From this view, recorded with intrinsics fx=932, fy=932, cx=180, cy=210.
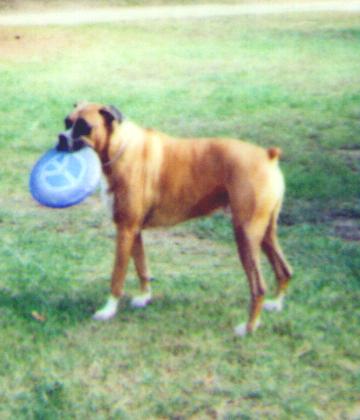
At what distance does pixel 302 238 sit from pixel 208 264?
96cm

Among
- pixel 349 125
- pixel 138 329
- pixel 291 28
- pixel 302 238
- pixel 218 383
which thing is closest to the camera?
pixel 218 383

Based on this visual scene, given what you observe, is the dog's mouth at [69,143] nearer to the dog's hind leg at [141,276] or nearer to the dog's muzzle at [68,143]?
the dog's muzzle at [68,143]

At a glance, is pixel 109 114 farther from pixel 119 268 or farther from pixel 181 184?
pixel 119 268

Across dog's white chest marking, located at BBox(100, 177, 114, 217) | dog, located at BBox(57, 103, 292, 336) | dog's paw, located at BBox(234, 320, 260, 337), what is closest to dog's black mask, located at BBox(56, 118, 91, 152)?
dog, located at BBox(57, 103, 292, 336)

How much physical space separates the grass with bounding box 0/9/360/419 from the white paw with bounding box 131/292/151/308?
56 millimetres

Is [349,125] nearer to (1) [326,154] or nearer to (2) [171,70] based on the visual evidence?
(1) [326,154]

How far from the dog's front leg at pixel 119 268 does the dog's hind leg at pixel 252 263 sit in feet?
2.36

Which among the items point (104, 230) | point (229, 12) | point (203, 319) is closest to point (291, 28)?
point (229, 12)

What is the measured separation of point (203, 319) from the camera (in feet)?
19.7

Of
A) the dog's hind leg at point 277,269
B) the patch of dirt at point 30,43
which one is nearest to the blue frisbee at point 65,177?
the dog's hind leg at point 277,269

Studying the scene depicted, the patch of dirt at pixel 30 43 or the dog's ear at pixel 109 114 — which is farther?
the patch of dirt at pixel 30 43

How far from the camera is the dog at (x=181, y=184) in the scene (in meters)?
5.65

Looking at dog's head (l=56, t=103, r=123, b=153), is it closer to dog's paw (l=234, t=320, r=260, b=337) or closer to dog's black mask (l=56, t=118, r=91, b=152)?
dog's black mask (l=56, t=118, r=91, b=152)

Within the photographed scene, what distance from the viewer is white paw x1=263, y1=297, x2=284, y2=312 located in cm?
609
